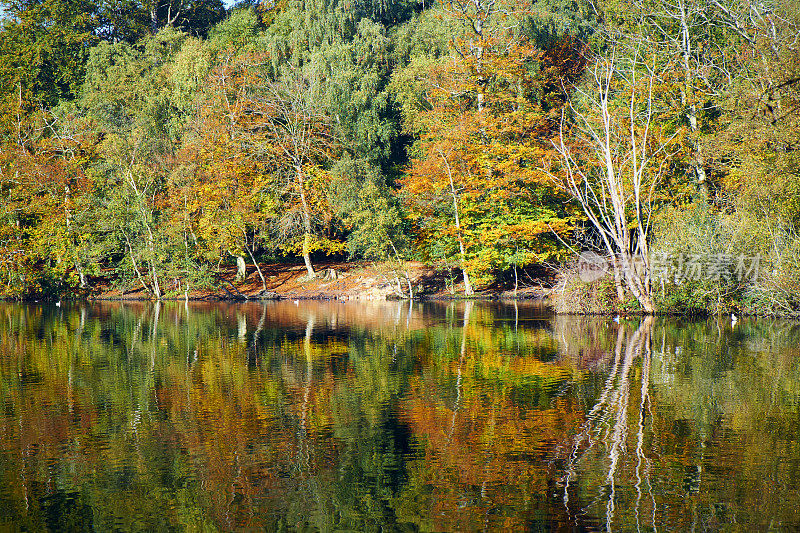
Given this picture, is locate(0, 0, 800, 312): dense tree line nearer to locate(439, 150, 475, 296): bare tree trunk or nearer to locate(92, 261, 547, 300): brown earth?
locate(439, 150, 475, 296): bare tree trunk

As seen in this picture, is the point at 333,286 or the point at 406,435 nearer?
the point at 406,435

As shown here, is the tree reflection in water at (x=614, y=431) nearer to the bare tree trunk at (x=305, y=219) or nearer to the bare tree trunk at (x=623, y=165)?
the bare tree trunk at (x=623, y=165)

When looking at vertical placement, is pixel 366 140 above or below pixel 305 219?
above

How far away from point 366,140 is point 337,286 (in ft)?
29.8

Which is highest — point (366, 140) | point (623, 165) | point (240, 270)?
point (366, 140)

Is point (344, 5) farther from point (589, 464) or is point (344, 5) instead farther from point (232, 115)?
point (589, 464)

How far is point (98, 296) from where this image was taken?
157 ft

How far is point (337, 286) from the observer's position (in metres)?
45.5

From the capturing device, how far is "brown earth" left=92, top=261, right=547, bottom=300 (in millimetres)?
43219

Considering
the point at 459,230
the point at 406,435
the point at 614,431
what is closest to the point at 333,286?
the point at 459,230

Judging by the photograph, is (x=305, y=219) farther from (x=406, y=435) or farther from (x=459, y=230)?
(x=406, y=435)

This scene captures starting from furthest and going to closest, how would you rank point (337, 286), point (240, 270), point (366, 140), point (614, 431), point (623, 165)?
point (240, 270) < point (366, 140) < point (337, 286) < point (623, 165) < point (614, 431)

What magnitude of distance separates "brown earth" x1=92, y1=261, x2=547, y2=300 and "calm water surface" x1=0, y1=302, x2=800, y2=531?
20.6 m

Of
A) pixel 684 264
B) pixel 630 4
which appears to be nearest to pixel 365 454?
pixel 684 264
